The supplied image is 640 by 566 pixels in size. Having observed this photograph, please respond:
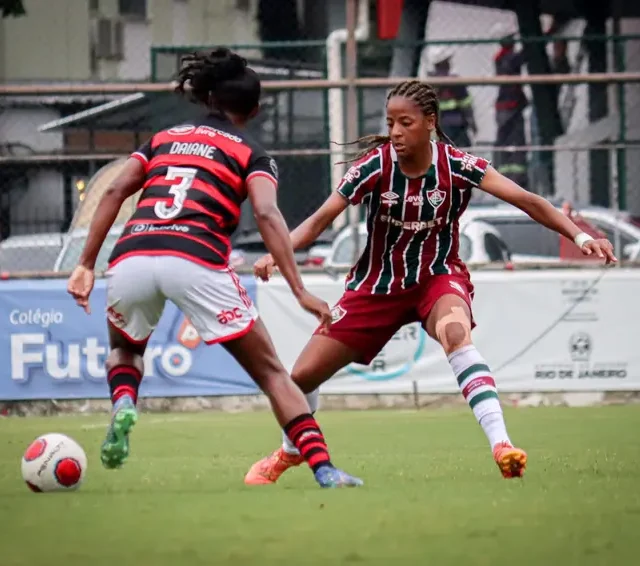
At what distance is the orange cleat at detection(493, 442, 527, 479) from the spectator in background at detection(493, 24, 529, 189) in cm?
817

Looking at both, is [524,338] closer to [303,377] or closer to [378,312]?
[378,312]

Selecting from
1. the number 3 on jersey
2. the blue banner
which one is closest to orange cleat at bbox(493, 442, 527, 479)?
the number 3 on jersey

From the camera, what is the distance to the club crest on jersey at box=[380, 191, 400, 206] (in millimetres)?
7699

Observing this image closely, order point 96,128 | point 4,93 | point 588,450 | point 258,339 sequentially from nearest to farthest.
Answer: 1. point 258,339
2. point 588,450
3. point 4,93
4. point 96,128

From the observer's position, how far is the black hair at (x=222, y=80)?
6.79m

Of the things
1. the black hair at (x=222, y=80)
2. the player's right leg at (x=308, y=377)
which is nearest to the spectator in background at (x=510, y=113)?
the player's right leg at (x=308, y=377)

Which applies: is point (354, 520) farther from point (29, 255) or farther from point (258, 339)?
point (29, 255)

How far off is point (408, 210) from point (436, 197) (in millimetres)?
156

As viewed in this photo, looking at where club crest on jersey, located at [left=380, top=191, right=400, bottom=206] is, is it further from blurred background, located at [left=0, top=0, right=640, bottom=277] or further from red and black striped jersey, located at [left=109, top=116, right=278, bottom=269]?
blurred background, located at [left=0, top=0, right=640, bottom=277]

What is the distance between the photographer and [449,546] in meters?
4.82

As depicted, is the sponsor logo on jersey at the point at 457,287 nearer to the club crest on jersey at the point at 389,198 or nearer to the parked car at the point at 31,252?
the club crest on jersey at the point at 389,198

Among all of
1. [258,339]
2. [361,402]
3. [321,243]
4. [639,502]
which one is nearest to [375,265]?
[258,339]

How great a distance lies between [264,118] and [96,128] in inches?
83.7

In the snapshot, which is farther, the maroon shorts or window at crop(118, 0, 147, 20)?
window at crop(118, 0, 147, 20)
